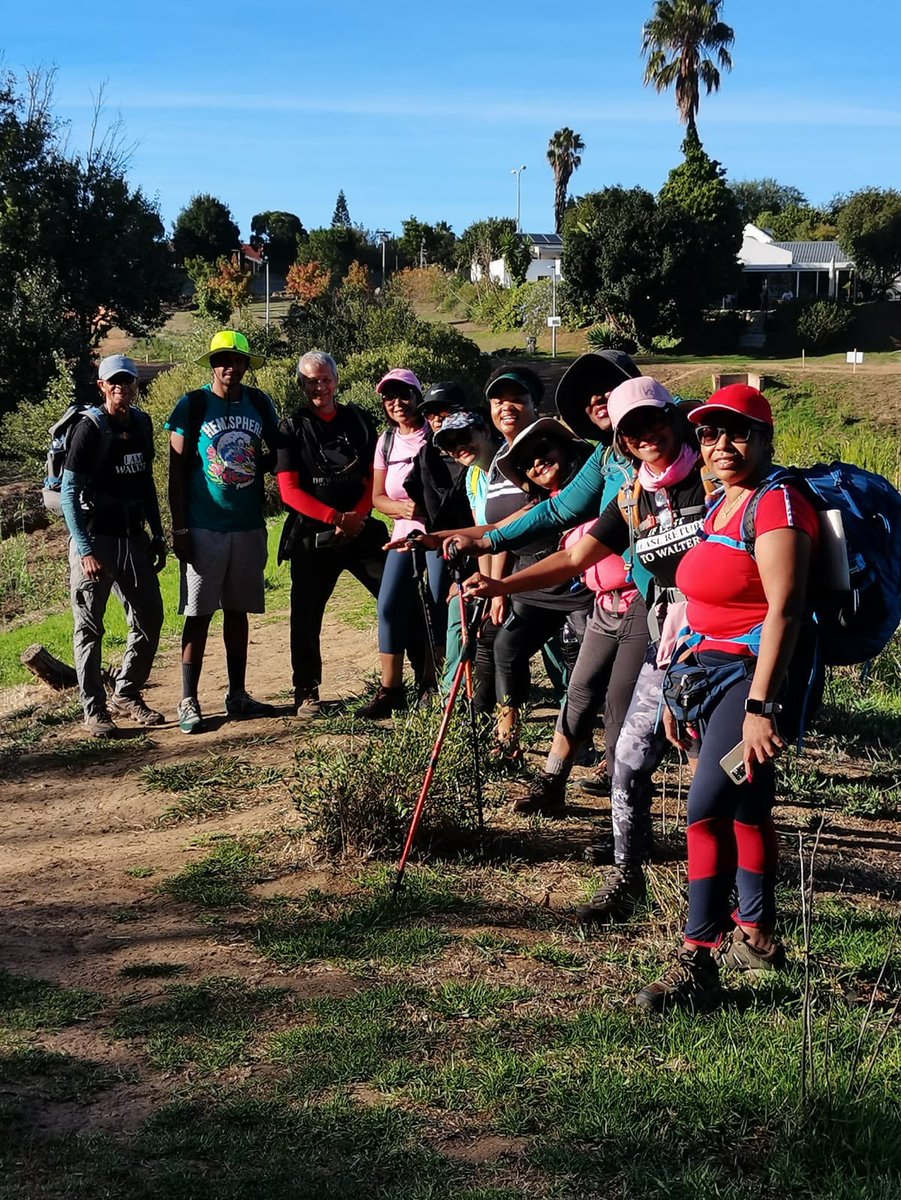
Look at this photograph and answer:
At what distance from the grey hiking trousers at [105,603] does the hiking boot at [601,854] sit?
3264 mm

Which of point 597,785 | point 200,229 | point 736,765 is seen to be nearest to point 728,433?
point 736,765

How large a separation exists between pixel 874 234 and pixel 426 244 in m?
27.4

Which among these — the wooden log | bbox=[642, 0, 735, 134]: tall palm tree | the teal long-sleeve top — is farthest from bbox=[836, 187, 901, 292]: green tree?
the teal long-sleeve top

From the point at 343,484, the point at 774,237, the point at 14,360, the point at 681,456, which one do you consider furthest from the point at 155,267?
the point at 774,237

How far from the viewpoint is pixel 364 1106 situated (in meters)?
3.24

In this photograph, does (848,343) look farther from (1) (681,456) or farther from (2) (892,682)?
(1) (681,456)

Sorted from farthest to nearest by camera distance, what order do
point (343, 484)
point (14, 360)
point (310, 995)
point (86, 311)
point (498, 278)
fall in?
point (498, 278) < point (86, 311) < point (14, 360) < point (343, 484) < point (310, 995)

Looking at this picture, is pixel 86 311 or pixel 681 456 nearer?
pixel 681 456

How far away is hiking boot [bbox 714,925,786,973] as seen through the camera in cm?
382

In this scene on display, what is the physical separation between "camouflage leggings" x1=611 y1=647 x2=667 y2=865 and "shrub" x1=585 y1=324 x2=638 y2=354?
4035cm

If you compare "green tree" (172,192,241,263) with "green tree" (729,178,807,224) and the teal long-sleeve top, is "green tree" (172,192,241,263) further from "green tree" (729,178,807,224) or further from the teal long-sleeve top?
the teal long-sleeve top

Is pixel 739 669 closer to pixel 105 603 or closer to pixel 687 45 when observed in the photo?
pixel 105 603

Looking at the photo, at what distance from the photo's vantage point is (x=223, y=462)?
274 inches

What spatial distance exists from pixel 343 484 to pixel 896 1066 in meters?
4.61
